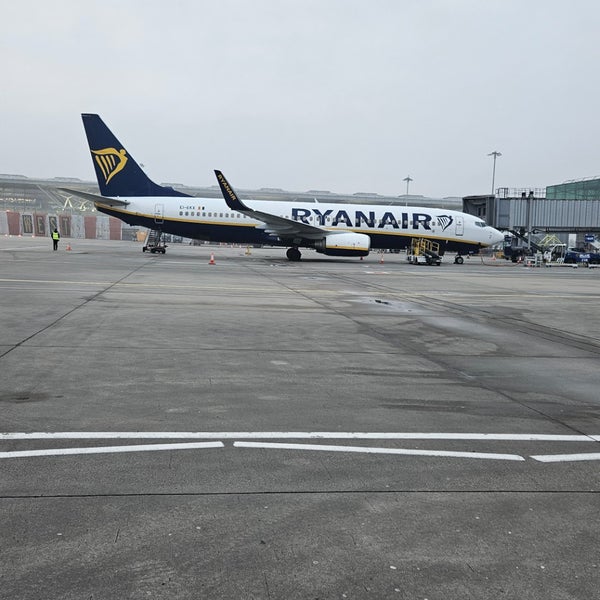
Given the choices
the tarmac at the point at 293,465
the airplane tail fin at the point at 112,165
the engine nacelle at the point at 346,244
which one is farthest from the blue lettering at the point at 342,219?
the tarmac at the point at 293,465

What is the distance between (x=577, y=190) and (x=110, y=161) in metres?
75.5

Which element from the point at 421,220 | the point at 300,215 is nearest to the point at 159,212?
the point at 300,215

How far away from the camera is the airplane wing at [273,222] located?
35.9 m

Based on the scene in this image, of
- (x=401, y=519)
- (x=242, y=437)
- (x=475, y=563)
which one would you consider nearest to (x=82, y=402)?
(x=242, y=437)

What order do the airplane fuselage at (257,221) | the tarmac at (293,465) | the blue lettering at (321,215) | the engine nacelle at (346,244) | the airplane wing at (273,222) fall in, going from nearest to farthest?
the tarmac at (293,465), the airplane wing at (273,222), the engine nacelle at (346,244), the airplane fuselage at (257,221), the blue lettering at (321,215)

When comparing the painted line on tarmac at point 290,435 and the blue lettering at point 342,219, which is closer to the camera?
the painted line on tarmac at point 290,435

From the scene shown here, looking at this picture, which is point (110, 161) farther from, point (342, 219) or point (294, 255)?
point (342, 219)

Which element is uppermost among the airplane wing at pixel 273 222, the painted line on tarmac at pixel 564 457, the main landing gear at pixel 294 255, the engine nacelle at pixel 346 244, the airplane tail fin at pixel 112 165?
the airplane tail fin at pixel 112 165

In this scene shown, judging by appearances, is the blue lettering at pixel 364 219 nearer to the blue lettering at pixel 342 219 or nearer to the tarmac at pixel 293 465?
the blue lettering at pixel 342 219

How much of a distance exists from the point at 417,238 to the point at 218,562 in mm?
39400

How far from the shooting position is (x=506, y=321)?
50.0 ft

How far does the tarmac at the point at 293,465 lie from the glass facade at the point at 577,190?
275ft

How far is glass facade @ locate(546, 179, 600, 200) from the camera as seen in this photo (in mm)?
85750

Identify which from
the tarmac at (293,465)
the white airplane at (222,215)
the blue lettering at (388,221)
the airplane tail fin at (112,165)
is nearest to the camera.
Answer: the tarmac at (293,465)
